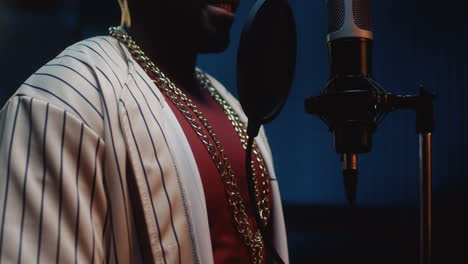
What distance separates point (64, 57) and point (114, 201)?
245 mm

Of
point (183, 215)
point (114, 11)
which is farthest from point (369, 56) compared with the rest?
point (114, 11)

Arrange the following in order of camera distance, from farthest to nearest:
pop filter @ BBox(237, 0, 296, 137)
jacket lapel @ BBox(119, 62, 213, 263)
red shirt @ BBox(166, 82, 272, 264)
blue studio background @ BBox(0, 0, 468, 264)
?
blue studio background @ BBox(0, 0, 468, 264) < red shirt @ BBox(166, 82, 272, 264) < jacket lapel @ BBox(119, 62, 213, 263) < pop filter @ BBox(237, 0, 296, 137)

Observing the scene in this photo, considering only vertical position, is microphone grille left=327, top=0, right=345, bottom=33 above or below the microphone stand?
above

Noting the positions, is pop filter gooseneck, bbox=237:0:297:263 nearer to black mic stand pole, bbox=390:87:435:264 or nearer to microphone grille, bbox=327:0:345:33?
microphone grille, bbox=327:0:345:33

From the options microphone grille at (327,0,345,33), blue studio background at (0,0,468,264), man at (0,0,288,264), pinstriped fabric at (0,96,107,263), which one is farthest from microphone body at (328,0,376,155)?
blue studio background at (0,0,468,264)

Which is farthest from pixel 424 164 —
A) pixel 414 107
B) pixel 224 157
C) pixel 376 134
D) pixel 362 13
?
pixel 376 134

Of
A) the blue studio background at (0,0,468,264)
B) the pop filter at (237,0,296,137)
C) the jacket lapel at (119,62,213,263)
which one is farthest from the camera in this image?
the blue studio background at (0,0,468,264)

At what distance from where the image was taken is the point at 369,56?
680mm

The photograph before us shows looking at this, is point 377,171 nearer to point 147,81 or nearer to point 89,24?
point 147,81

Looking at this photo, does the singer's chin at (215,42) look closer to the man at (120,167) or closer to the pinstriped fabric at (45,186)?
the man at (120,167)

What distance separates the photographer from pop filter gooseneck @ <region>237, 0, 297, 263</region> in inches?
21.9

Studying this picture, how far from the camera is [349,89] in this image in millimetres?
654

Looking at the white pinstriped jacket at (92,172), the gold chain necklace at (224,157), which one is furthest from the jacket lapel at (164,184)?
the gold chain necklace at (224,157)

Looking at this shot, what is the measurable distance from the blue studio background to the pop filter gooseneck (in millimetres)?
725
